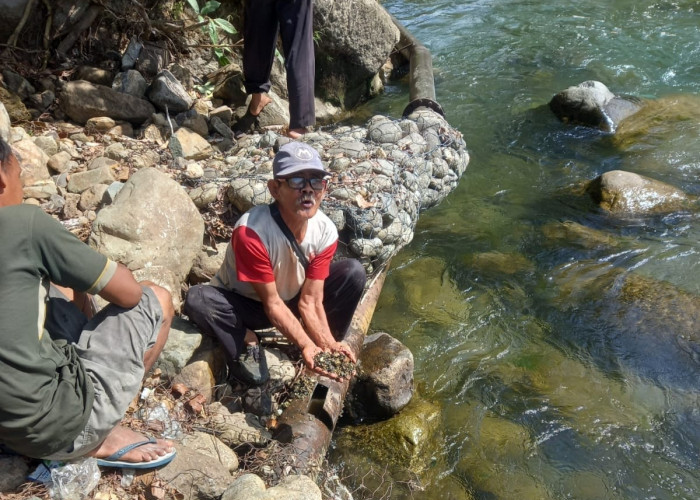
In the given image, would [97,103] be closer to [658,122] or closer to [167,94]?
[167,94]

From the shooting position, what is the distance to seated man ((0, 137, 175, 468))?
2469mm

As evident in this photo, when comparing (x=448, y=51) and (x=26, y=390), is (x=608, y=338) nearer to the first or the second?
(x=26, y=390)

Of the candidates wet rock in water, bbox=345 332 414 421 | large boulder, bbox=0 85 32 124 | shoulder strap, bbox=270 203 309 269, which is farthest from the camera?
large boulder, bbox=0 85 32 124

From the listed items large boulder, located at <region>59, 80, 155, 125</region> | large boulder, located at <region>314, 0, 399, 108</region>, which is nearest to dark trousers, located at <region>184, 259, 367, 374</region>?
large boulder, located at <region>59, 80, 155, 125</region>

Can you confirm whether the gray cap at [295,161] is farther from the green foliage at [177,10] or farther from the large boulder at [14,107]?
the green foliage at [177,10]

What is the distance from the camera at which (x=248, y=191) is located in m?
4.55

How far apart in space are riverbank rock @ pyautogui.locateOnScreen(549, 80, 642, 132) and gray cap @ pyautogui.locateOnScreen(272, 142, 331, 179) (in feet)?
17.4

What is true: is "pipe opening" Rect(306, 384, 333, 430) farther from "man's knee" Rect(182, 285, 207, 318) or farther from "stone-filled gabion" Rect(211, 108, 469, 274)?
"stone-filled gabion" Rect(211, 108, 469, 274)

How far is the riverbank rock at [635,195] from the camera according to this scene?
245 inches

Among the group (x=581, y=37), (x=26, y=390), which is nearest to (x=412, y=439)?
(x=26, y=390)

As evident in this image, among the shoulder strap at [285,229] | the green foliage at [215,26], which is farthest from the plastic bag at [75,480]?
the green foliage at [215,26]

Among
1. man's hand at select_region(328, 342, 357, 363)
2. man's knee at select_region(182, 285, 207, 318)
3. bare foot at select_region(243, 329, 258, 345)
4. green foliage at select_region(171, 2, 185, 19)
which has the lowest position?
bare foot at select_region(243, 329, 258, 345)

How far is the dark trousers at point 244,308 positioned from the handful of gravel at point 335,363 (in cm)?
40

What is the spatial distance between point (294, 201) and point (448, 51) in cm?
682
